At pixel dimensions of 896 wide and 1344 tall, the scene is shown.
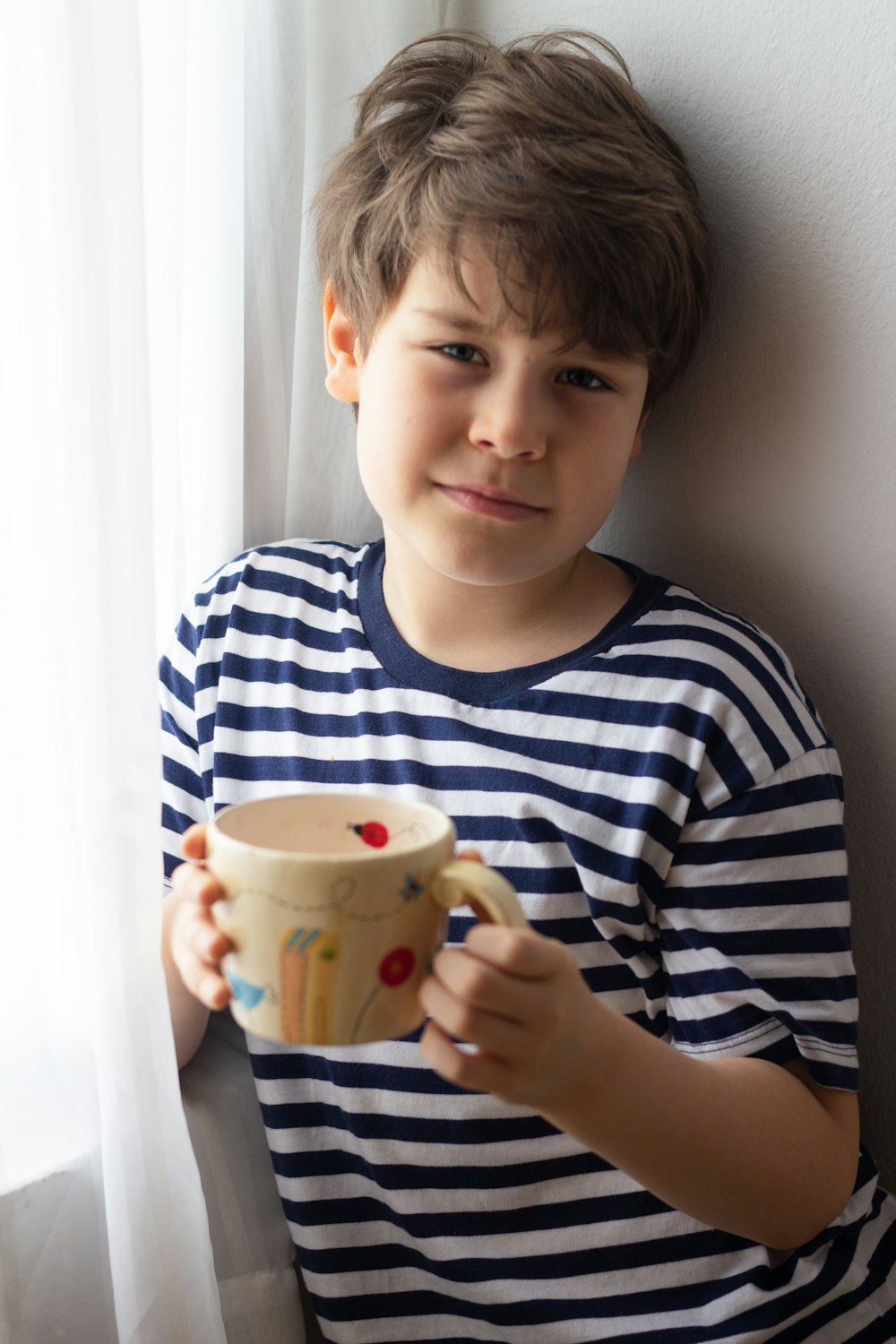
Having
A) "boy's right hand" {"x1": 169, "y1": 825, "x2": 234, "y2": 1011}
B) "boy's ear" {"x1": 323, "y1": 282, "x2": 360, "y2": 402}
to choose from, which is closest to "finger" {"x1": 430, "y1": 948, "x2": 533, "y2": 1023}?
"boy's right hand" {"x1": 169, "y1": 825, "x2": 234, "y2": 1011}

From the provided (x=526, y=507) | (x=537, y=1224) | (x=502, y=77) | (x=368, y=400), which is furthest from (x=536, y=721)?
(x=502, y=77)

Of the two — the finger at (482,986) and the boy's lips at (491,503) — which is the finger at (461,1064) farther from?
the boy's lips at (491,503)

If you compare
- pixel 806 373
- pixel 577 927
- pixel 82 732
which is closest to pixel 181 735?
pixel 82 732

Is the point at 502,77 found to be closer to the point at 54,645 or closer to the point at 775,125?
the point at 775,125

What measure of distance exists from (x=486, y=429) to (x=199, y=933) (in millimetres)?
386

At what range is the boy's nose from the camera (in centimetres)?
78

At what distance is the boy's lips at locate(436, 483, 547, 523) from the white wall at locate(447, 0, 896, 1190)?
224 millimetres

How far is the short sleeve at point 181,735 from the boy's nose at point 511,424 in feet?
1.03

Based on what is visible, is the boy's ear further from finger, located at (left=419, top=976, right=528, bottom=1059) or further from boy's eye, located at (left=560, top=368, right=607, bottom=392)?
finger, located at (left=419, top=976, right=528, bottom=1059)

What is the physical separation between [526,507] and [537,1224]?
0.53 metres

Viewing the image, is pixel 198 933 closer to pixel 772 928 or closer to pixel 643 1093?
pixel 643 1093

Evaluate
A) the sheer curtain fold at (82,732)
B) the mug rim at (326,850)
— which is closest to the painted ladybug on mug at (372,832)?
the mug rim at (326,850)

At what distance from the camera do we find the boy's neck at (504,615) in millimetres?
920

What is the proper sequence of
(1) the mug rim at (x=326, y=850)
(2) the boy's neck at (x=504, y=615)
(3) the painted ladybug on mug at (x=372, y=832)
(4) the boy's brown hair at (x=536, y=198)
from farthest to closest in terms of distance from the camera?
(2) the boy's neck at (x=504, y=615), (4) the boy's brown hair at (x=536, y=198), (3) the painted ladybug on mug at (x=372, y=832), (1) the mug rim at (x=326, y=850)
